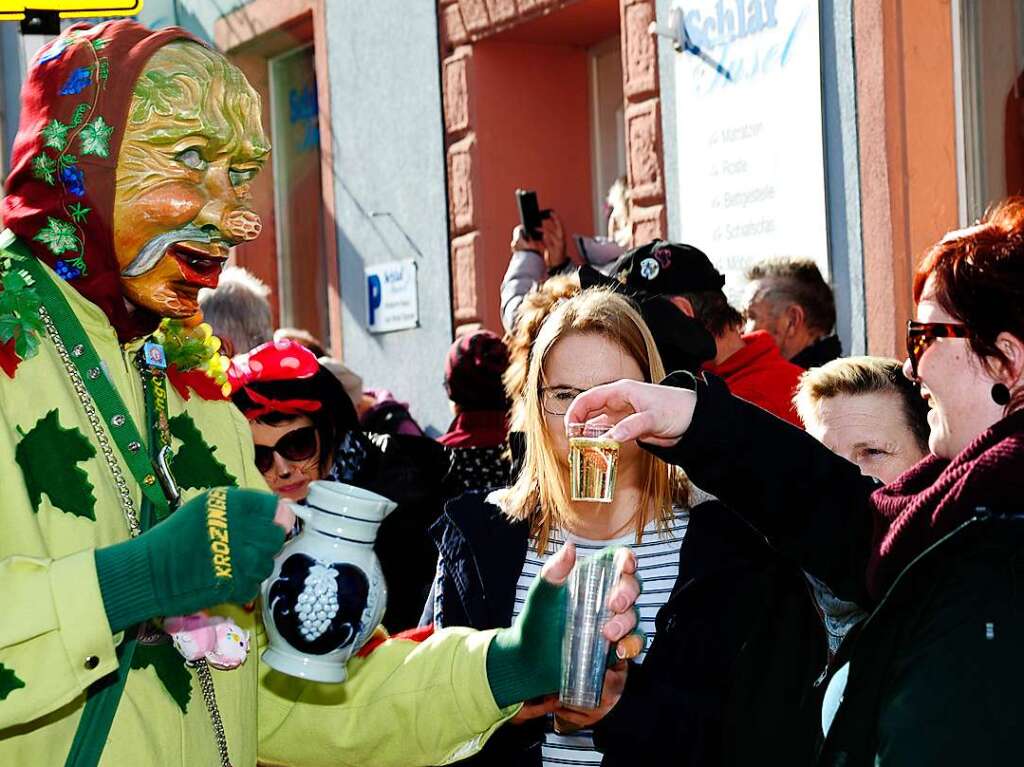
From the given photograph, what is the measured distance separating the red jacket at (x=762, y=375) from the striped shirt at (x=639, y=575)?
1.22 meters

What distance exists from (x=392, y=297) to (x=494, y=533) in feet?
20.0

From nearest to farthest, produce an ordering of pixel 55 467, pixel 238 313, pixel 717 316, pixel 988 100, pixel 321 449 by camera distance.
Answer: pixel 55 467, pixel 321 449, pixel 717 316, pixel 238 313, pixel 988 100

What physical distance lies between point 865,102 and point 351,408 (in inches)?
105

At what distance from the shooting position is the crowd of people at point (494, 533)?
2.03 m

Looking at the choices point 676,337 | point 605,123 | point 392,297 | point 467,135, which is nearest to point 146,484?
point 676,337

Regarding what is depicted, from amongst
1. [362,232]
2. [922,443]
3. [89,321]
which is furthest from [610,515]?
[362,232]

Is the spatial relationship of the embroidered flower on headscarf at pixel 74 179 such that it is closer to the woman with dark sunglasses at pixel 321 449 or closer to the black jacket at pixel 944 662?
the black jacket at pixel 944 662

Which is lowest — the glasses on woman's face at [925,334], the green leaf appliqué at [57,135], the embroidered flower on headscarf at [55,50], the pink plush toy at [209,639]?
the pink plush toy at [209,639]

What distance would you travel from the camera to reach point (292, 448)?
169 inches

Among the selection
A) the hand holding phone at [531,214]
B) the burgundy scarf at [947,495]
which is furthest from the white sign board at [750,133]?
the burgundy scarf at [947,495]

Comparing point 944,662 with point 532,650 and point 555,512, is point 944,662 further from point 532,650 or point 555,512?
point 555,512

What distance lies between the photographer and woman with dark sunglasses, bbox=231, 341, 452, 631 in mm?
4238

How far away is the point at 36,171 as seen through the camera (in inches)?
93.1

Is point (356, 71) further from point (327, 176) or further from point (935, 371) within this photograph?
point (935, 371)
